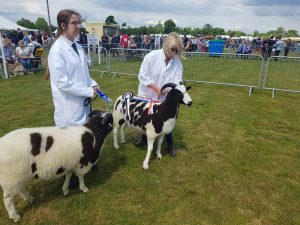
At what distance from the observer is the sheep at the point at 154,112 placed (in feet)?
14.9

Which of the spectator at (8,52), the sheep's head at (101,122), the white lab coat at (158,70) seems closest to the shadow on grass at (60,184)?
the sheep's head at (101,122)

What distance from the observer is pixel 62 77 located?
3.46m

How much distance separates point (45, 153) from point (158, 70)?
8.53 ft

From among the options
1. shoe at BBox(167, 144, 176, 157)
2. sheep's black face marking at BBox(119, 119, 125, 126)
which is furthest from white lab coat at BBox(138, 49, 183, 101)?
shoe at BBox(167, 144, 176, 157)

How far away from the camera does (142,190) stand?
4.36 m

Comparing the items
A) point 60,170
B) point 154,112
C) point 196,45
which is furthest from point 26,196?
point 196,45

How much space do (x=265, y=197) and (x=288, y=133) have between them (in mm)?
3277

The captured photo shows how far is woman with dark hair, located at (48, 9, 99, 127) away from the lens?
135 inches

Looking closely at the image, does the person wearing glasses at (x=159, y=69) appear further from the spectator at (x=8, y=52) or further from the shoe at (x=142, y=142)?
the spectator at (x=8, y=52)

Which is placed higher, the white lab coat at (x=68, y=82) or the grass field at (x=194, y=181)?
the white lab coat at (x=68, y=82)

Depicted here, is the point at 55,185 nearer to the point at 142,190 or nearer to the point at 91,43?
the point at 142,190

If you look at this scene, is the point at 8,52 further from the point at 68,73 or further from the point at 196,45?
the point at 196,45

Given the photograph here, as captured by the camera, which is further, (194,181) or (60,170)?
(194,181)

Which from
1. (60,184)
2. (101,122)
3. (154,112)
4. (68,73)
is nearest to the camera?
(68,73)
